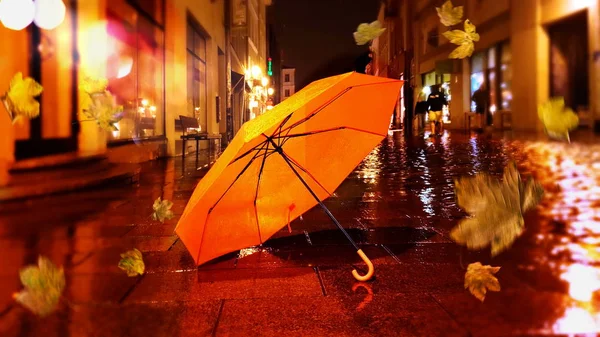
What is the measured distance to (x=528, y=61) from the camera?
22.3 metres

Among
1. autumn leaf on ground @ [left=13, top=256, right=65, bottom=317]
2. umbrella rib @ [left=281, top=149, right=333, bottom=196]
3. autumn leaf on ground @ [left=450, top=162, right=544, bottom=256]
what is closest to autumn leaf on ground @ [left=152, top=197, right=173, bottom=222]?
autumn leaf on ground @ [left=13, top=256, right=65, bottom=317]

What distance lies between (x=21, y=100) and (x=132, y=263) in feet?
9.90

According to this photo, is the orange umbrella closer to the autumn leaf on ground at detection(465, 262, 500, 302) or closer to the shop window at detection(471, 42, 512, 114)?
the autumn leaf on ground at detection(465, 262, 500, 302)

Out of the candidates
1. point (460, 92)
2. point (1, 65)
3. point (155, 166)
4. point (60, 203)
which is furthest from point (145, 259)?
point (460, 92)

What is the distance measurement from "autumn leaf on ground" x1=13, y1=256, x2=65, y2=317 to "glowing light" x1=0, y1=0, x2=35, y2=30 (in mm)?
4272

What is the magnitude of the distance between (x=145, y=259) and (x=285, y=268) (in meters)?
1.20

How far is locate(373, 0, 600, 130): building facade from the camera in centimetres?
1925

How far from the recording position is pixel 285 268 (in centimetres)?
409

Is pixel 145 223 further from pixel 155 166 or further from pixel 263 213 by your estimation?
pixel 155 166

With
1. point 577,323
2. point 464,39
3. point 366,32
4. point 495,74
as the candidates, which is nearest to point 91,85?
point 366,32

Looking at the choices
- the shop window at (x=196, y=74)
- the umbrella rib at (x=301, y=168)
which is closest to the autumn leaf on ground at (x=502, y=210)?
the umbrella rib at (x=301, y=168)

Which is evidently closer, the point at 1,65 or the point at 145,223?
the point at 145,223

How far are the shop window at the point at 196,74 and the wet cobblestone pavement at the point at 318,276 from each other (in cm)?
1201

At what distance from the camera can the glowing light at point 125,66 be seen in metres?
12.5
